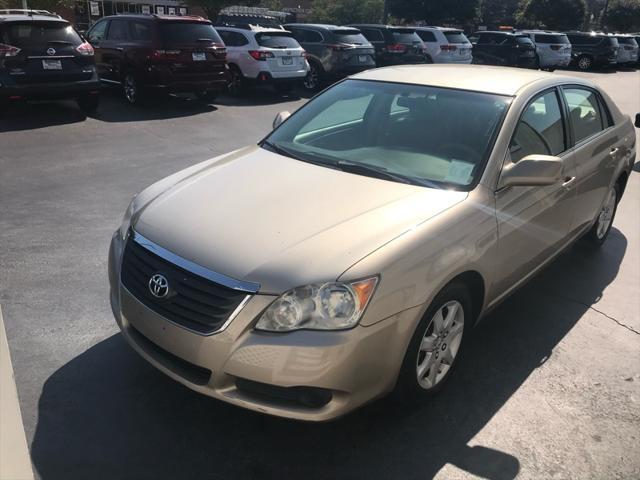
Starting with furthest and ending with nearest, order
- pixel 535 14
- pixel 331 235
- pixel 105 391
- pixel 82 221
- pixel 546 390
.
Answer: pixel 535 14 → pixel 82 221 → pixel 546 390 → pixel 105 391 → pixel 331 235

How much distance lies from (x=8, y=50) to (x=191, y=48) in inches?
131

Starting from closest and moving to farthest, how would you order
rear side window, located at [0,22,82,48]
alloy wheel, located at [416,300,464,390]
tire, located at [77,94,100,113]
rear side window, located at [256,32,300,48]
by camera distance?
alloy wheel, located at [416,300,464,390] → rear side window, located at [0,22,82,48] → tire, located at [77,94,100,113] → rear side window, located at [256,32,300,48]

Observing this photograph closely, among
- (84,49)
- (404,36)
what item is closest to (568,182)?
(84,49)

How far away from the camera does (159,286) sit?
9.17ft

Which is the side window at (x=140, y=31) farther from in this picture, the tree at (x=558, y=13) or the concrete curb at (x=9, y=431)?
the tree at (x=558, y=13)

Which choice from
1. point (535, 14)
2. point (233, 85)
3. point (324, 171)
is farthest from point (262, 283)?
point (535, 14)

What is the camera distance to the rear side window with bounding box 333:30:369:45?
14.8 meters

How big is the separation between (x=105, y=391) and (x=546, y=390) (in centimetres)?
245

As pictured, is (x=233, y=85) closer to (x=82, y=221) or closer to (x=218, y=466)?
(x=82, y=221)

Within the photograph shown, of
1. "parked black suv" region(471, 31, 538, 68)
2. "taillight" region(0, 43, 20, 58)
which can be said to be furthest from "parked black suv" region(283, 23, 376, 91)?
"parked black suv" region(471, 31, 538, 68)

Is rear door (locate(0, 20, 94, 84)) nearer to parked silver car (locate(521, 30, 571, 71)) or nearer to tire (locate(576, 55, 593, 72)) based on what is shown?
parked silver car (locate(521, 30, 571, 71))

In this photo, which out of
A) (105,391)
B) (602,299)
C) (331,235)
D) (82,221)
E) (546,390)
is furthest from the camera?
(82,221)

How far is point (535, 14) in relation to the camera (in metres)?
48.8

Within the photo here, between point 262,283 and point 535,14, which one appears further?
point 535,14
